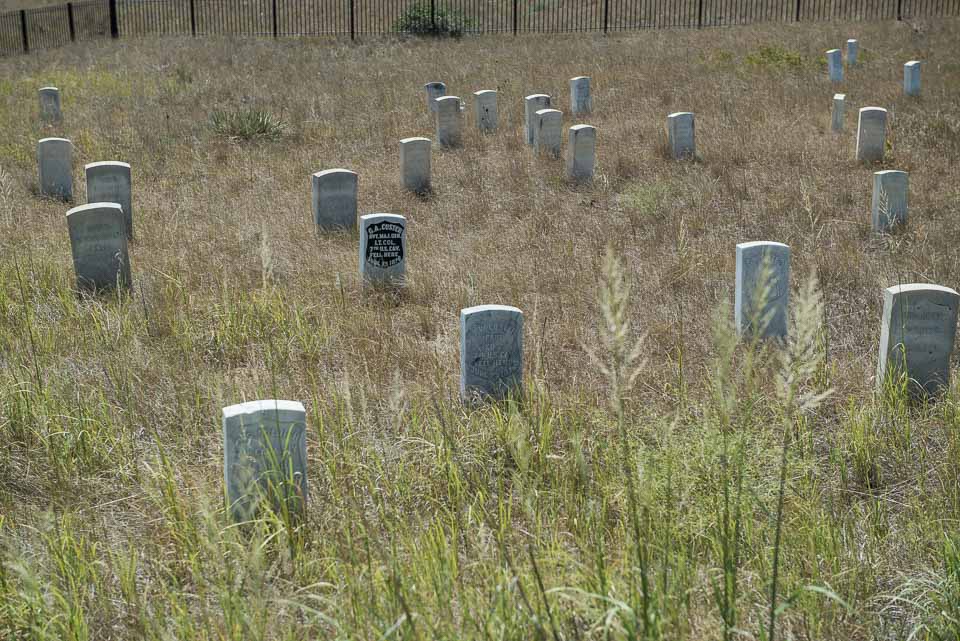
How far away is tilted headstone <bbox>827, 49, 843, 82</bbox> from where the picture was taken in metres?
16.5

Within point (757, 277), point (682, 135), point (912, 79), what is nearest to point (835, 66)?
point (912, 79)

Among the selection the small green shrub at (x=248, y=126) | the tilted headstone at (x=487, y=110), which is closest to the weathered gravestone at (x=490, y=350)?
the small green shrub at (x=248, y=126)

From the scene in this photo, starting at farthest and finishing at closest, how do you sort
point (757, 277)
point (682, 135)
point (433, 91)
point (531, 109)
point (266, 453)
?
point (433, 91)
point (531, 109)
point (682, 135)
point (757, 277)
point (266, 453)

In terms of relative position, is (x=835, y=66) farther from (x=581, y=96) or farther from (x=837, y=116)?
(x=581, y=96)

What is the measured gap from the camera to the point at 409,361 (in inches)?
208

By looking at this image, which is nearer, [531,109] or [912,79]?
[531,109]

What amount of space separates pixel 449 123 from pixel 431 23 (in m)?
14.8

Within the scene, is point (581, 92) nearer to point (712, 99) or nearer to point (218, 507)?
point (712, 99)

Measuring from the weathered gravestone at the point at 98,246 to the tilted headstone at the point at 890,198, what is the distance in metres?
6.05

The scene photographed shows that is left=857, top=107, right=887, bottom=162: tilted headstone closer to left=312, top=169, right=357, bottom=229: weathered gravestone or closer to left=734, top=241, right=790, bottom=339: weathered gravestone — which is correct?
left=734, top=241, right=790, bottom=339: weathered gravestone

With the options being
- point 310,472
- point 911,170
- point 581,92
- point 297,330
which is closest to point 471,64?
point 581,92

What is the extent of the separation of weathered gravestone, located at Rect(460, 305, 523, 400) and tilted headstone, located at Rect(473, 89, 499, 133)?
31.2 ft

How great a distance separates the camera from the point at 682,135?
11047 mm

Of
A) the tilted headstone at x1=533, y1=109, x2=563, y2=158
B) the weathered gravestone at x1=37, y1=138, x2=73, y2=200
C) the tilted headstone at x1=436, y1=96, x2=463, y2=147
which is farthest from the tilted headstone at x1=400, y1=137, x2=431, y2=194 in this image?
the weathered gravestone at x1=37, y1=138, x2=73, y2=200
